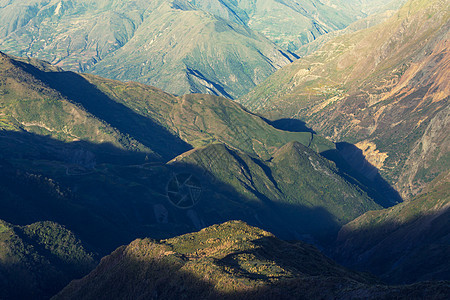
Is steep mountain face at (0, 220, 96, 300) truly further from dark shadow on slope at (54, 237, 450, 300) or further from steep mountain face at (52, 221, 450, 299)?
steep mountain face at (52, 221, 450, 299)

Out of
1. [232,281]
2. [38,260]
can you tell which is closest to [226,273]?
[232,281]

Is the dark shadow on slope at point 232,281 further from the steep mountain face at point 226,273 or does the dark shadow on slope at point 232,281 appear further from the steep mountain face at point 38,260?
the steep mountain face at point 38,260

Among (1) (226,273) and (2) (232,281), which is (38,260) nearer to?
(1) (226,273)

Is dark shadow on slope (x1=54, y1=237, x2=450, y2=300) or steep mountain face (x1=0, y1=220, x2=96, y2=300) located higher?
dark shadow on slope (x1=54, y1=237, x2=450, y2=300)

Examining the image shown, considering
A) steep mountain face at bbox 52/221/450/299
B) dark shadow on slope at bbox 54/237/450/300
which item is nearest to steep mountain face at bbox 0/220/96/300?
dark shadow on slope at bbox 54/237/450/300

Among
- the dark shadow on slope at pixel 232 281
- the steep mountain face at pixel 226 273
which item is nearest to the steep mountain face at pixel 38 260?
the dark shadow on slope at pixel 232 281
